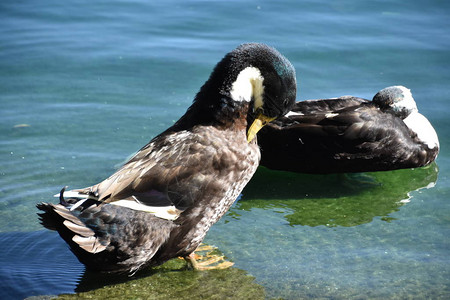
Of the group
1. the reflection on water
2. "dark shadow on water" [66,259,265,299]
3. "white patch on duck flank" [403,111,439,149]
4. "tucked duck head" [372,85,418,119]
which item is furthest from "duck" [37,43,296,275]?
"white patch on duck flank" [403,111,439,149]

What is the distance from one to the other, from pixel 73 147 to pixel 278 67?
95.9 inches

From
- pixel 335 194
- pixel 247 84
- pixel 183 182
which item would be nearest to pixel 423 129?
pixel 335 194

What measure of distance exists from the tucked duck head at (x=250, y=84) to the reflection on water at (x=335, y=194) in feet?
3.45

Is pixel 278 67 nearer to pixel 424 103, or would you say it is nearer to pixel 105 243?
pixel 105 243

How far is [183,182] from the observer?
375cm

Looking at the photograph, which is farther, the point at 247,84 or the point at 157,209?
the point at 247,84

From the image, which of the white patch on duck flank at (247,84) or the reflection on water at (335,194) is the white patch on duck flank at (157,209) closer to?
the white patch on duck flank at (247,84)

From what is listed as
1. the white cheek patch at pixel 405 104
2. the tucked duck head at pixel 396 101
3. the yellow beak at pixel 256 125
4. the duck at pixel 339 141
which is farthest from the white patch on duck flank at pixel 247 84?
the white cheek patch at pixel 405 104

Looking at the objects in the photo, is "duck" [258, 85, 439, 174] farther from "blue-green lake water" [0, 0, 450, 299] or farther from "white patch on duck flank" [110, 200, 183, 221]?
"white patch on duck flank" [110, 200, 183, 221]

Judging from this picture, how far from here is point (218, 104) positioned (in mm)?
4023

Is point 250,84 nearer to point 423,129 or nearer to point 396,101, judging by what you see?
point 396,101

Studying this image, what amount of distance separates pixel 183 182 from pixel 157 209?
24 centimetres

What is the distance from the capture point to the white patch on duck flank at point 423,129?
214 inches

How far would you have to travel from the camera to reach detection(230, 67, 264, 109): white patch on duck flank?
4.00m
